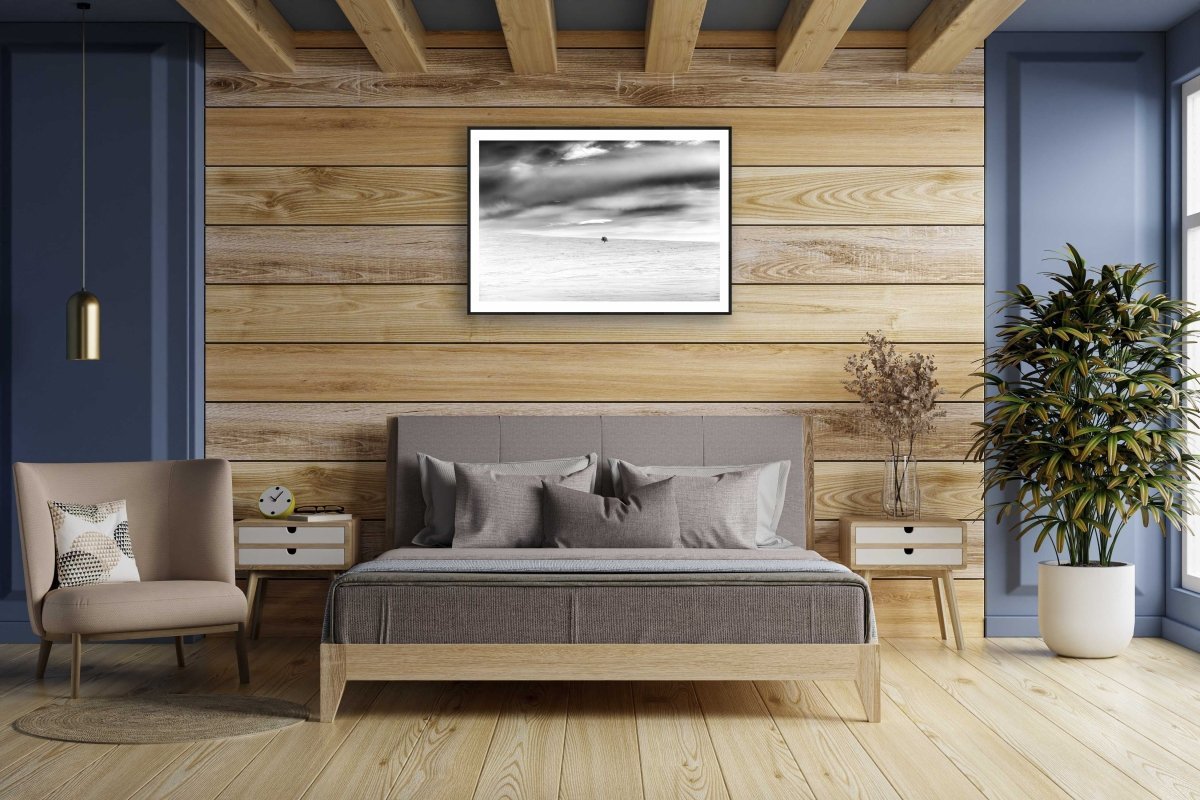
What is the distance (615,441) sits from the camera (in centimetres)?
463

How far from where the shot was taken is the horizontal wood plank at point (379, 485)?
4715mm

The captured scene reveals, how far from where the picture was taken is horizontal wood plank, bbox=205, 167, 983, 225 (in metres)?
4.71

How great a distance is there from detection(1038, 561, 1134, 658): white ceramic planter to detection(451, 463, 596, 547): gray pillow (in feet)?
6.65

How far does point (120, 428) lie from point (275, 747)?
2124mm

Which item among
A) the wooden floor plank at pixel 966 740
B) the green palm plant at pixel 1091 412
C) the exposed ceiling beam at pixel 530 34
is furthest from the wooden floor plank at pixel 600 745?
the exposed ceiling beam at pixel 530 34

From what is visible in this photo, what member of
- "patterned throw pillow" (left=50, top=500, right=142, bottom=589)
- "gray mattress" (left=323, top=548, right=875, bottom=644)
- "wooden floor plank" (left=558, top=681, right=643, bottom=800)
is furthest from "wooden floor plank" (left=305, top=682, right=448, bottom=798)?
"patterned throw pillow" (left=50, top=500, right=142, bottom=589)

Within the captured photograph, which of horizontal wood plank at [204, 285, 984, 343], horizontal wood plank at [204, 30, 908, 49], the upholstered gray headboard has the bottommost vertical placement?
the upholstered gray headboard

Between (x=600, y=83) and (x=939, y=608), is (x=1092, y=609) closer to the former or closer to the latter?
(x=939, y=608)

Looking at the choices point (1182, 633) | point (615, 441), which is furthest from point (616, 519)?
point (1182, 633)

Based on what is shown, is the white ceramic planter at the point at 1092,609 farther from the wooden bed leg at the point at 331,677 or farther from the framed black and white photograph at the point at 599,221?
the wooden bed leg at the point at 331,677

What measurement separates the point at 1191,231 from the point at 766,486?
2.18 m

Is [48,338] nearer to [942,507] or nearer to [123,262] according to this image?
[123,262]

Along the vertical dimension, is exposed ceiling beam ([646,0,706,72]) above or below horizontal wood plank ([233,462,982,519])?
above

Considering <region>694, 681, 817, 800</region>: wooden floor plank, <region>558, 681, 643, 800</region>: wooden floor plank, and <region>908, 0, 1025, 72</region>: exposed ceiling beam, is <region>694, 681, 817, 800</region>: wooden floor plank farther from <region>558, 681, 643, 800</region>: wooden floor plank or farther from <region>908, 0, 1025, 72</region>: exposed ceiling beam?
<region>908, 0, 1025, 72</region>: exposed ceiling beam
